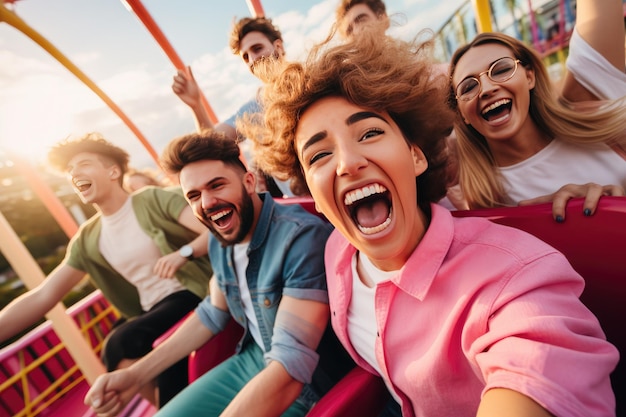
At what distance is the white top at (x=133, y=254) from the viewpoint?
1.74 m

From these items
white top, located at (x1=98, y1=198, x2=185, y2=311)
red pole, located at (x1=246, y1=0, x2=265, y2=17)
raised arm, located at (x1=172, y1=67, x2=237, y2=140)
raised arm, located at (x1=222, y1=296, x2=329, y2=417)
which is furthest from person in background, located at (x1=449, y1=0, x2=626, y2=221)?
red pole, located at (x1=246, y1=0, x2=265, y2=17)

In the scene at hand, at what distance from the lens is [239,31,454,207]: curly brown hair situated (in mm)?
765

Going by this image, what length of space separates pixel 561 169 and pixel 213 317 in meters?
1.52

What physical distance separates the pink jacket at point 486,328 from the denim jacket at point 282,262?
33cm

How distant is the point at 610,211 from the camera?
0.73m

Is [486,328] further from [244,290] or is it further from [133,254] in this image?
[133,254]

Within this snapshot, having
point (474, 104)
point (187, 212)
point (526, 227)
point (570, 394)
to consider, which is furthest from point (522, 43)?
point (187, 212)

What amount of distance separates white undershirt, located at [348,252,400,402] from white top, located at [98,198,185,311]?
1297mm

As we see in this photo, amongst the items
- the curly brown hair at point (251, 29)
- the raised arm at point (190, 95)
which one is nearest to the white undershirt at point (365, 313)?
the raised arm at point (190, 95)

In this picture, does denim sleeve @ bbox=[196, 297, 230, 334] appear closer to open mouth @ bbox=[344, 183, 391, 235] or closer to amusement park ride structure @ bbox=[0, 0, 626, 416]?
open mouth @ bbox=[344, 183, 391, 235]

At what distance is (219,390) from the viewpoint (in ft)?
4.20

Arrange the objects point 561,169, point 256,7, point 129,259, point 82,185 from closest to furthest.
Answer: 1. point 561,169
2. point 82,185
3. point 129,259
4. point 256,7

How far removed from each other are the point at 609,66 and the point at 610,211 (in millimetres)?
738

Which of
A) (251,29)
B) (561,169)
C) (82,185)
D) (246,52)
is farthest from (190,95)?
(561,169)
